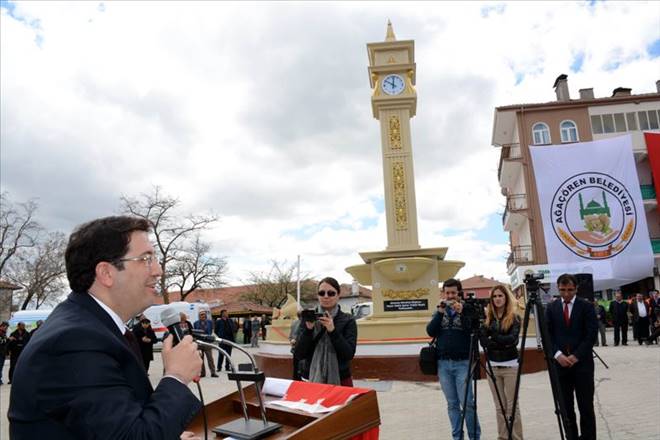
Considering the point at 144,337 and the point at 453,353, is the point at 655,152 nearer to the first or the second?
the point at 453,353

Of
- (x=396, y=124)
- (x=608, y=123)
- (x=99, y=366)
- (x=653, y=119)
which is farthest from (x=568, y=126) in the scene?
(x=99, y=366)

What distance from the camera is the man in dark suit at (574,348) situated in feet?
16.3

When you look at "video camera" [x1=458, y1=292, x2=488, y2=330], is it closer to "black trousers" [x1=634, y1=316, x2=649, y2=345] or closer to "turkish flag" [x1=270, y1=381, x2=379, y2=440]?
"turkish flag" [x1=270, y1=381, x2=379, y2=440]

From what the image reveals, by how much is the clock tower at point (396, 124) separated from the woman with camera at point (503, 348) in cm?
954

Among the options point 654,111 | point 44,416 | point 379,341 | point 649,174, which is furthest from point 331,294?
point 654,111

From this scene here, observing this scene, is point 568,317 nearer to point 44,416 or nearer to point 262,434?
point 262,434

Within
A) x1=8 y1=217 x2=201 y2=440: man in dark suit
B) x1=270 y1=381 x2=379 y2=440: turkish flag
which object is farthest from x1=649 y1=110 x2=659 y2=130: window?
x1=8 y1=217 x2=201 y2=440: man in dark suit

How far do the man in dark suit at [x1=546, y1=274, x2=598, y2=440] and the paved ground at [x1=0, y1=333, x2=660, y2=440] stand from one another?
763mm

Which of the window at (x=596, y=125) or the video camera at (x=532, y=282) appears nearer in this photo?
the video camera at (x=532, y=282)

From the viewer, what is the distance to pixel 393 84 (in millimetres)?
16469

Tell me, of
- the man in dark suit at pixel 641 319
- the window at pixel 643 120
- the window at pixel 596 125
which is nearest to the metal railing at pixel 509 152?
the window at pixel 596 125

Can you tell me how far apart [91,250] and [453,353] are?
4442 millimetres

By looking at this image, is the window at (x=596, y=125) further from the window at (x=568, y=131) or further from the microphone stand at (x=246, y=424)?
the microphone stand at (x=246, y=424)

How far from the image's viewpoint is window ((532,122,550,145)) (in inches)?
1196
